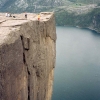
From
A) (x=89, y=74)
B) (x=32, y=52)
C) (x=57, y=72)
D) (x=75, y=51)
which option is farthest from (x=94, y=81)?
(x=32, y=52)

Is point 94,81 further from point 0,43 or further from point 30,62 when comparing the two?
point 0,43

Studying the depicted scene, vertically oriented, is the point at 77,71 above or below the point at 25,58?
below

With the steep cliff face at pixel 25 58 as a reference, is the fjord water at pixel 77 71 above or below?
below

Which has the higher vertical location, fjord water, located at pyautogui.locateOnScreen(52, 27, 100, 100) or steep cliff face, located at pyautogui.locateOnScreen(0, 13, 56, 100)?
steep cliff face, located at pyautogui.locateOnScreen(0, 13, 56, 100)

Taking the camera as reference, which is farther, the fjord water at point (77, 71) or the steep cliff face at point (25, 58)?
the fjord water at point (77, 71)

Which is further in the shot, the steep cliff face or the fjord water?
the fjord water
